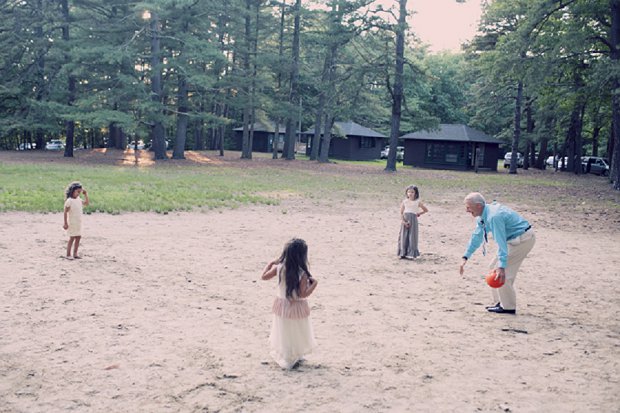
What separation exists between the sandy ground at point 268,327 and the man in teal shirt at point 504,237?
0.33 m

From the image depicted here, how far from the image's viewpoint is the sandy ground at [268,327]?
4898mm

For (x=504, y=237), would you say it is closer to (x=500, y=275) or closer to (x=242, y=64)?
(x=500, y=275)

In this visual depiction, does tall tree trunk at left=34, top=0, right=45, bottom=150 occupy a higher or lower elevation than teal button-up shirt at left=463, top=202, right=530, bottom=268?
higher

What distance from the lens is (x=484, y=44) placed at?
47.6 metres

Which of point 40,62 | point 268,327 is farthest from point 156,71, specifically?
point 268,327

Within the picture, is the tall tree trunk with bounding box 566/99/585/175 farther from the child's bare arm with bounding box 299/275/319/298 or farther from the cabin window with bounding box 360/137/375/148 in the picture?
the child's bare arm with bounding box 299/275/319/298

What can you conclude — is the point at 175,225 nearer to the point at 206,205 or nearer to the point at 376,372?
the point at 206,205

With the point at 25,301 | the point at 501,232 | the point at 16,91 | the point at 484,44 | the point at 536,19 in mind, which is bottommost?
the point at 25,301

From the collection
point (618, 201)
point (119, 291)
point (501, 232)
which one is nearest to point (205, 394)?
point (119, 291)

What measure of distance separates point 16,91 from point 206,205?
993 inches

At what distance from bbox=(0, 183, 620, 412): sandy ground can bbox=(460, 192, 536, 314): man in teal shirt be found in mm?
328

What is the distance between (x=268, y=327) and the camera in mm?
6746

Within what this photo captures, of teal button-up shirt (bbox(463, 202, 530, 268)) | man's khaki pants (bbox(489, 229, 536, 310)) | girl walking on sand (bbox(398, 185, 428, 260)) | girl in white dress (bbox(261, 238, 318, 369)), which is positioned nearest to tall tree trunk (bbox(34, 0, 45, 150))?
girl walking on sand (bbox(398, 185, 428, 260))

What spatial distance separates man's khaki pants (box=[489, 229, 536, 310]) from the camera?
734cm
